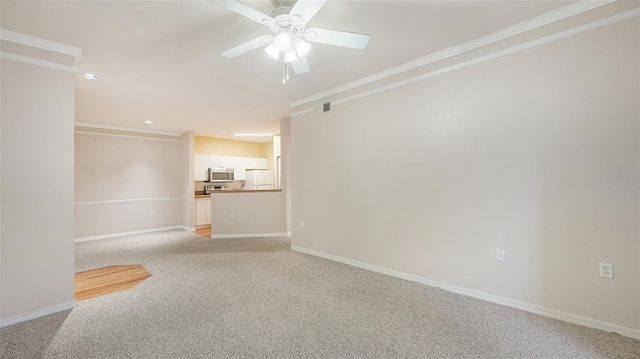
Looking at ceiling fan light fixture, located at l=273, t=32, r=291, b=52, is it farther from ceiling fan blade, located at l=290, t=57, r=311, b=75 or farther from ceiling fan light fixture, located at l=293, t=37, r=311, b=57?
ceiling fan blade, located at l=290, t=57, r=311, b=75

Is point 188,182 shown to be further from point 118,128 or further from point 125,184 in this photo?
point 118,128

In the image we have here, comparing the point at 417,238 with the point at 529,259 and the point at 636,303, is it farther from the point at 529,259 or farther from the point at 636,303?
the point at 636,303

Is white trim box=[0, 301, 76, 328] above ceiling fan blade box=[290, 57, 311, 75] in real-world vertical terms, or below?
below

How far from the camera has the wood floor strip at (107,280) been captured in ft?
9.77

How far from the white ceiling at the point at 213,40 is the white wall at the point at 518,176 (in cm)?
48

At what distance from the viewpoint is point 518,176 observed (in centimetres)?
243

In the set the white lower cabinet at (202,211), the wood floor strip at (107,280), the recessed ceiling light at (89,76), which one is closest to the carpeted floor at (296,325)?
the wood floor strip at (107,280)

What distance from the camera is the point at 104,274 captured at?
11.7ft

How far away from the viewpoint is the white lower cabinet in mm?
7094

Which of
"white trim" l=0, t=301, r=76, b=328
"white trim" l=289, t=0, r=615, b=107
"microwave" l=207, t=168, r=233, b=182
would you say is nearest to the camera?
"white trim" l=289, t=0, r=615, b=107

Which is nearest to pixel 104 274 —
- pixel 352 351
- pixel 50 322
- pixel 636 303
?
pixel 50 322

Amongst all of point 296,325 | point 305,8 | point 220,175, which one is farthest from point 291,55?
point 220,175

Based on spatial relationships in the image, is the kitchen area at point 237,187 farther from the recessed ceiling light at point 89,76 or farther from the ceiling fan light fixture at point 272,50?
the ceiling fan light fixture at point 272,50

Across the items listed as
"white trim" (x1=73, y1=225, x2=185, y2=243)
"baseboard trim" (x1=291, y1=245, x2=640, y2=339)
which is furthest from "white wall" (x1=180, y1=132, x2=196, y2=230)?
"baseboard trim" (x1=291, y1=245, x2=640, y2=339)
